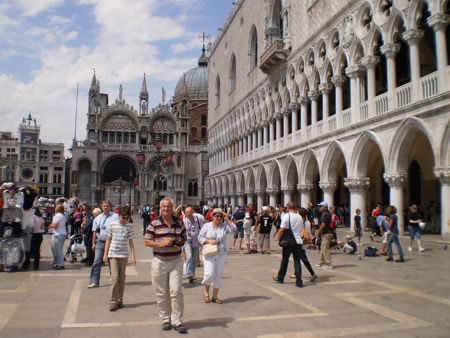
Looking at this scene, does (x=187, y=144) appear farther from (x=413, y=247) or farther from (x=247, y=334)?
(x=247, y=334)

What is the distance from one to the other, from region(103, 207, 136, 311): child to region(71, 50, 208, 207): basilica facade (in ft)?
175

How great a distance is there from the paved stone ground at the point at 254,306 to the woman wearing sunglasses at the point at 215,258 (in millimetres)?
298

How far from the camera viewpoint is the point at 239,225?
1680 cm

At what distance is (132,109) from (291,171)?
43.1 m

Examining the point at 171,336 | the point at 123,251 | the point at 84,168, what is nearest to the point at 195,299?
the point at 123,251

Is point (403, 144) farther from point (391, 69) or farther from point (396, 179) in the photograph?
point (391, 69)

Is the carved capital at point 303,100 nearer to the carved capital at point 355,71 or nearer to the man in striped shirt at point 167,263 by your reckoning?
the carved capital at point 355,71

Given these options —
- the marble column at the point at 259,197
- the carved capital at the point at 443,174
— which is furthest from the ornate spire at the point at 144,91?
the carved capital at the point at 443,174

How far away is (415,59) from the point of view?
15.9 m

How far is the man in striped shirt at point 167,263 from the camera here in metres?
5.69

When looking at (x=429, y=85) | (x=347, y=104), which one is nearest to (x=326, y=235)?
(x=429, y=85)

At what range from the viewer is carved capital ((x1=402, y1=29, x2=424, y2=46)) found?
51.6ft

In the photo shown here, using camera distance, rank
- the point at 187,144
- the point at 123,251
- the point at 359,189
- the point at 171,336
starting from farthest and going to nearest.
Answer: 1. the point at 187,144
2. the point at 359,189
3. the point at 123,251
4. the point at 171,336

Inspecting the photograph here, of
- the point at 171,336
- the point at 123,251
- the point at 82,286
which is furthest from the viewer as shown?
the point at 82,286
